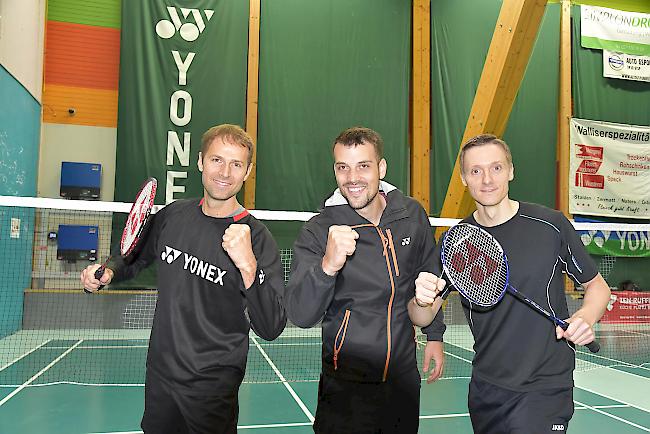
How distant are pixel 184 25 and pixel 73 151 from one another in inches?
130

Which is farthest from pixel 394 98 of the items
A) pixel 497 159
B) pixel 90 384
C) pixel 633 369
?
pixel 497 159

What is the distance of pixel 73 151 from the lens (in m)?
10.1

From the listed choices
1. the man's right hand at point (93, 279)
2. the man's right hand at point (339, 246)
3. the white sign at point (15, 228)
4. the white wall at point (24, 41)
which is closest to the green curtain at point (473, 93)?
the white wall at point (24, 41)

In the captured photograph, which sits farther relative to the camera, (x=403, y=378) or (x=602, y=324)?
(x=602, y=324)

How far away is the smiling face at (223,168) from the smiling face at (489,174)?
112 centimetres

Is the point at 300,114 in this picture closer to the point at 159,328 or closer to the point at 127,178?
the point at 127,178

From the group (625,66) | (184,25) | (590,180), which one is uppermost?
(625,66)

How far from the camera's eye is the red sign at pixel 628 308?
35.3ft

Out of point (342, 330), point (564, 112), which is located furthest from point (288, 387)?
point (564, 112)

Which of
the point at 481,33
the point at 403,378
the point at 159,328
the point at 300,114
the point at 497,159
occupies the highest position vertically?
the point at 481,33

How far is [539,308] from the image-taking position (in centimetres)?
226

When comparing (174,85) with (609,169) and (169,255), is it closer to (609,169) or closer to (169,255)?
(169,255)

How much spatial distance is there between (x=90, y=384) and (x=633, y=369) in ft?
22.9

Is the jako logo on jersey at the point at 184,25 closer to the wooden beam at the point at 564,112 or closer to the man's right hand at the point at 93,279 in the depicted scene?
the wooden beam at the point at 564,112
